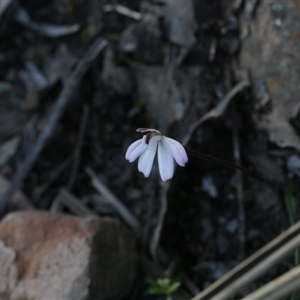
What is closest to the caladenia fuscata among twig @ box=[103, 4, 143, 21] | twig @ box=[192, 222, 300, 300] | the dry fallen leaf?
twig @ box=[192, 222, 300, 300]

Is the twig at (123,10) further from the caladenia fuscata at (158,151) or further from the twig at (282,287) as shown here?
the twig at (282,287)

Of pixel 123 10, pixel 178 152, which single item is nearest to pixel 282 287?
pixel 178 152

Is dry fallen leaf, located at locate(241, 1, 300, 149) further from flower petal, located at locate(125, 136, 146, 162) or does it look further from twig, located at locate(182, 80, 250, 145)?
flower petal, located at locate(125, 136, 146, 162)

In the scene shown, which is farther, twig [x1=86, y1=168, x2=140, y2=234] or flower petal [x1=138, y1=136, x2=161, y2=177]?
twig [x1=86, y1=168, x2=140, y2=234]

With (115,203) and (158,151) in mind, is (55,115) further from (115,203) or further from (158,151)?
Result: (158,151)

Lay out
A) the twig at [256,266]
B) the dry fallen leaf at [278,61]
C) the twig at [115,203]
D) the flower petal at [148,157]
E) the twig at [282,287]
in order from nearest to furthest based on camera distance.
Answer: the twig at [282,287] < the twig at [256,266] < the flower petal at [148,157] < the dry fallen leaf at [278,61] < the twig at [115,203]

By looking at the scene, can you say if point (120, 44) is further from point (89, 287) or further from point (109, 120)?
point (89, 287)

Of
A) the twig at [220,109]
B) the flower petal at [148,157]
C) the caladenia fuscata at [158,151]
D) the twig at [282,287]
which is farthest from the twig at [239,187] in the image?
the twig at [282,287]
